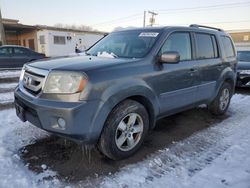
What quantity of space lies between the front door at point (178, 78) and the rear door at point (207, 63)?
0.68 ft

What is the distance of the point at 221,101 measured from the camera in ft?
18.2

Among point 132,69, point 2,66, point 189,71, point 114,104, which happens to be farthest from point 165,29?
point 2,66

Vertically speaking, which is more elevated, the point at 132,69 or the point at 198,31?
the point at 198,31

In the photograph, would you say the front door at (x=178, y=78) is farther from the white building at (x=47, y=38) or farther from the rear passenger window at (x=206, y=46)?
the white building at (x=47, y=38)

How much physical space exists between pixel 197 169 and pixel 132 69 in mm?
1534

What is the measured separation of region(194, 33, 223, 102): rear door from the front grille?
2748 millimetres

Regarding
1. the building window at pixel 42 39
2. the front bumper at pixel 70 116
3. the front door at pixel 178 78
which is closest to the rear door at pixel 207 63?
the front door at pixel 178 78

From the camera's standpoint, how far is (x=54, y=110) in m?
2.84

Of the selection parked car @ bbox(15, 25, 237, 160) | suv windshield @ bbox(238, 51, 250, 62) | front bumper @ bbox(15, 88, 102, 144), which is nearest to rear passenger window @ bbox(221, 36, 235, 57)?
parked car @ bbox(15, 25, 237, 160)

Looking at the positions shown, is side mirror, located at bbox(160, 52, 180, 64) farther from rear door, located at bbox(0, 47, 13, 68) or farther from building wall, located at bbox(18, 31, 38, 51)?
→ building wall, located at bbox(18, 31, 38, 51)

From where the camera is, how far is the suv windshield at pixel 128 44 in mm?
3809

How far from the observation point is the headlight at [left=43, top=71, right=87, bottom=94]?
285cm

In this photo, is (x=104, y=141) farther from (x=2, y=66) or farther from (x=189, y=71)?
(x=2, y=66)

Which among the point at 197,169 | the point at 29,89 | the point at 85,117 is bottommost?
the point at 197,169
